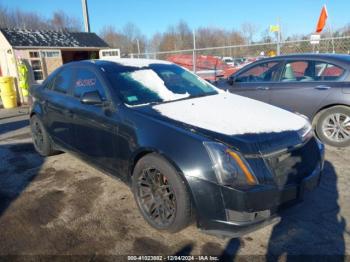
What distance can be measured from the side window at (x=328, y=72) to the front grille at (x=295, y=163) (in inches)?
103

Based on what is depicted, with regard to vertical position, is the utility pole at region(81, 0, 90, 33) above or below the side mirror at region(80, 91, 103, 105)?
above

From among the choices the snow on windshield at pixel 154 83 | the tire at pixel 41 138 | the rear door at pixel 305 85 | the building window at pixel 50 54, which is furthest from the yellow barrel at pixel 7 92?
the rear door at pixel 305 85

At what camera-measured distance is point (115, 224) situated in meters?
3.06

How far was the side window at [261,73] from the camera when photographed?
565 centimetres

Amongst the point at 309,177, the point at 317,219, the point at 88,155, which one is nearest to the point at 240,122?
the point at 309,177

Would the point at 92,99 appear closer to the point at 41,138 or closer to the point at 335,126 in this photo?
the point at 41,138

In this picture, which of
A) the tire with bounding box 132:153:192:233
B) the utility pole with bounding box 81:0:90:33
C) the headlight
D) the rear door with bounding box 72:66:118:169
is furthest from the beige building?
the headlight

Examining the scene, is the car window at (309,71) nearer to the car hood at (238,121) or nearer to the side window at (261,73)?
the side window at (261,73)

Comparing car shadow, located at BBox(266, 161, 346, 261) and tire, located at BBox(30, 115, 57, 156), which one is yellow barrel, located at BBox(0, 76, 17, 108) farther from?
car shadow, located at BBox(266, 161, 346, 261)

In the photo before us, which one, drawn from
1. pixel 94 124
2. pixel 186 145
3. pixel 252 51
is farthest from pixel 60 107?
pixel 252 51

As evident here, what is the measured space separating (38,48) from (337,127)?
1297 centimetres

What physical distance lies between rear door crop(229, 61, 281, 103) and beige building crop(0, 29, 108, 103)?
8.66 m

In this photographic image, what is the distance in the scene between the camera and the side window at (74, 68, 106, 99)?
3472mm

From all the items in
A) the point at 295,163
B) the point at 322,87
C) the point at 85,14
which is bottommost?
the point at 295,163
